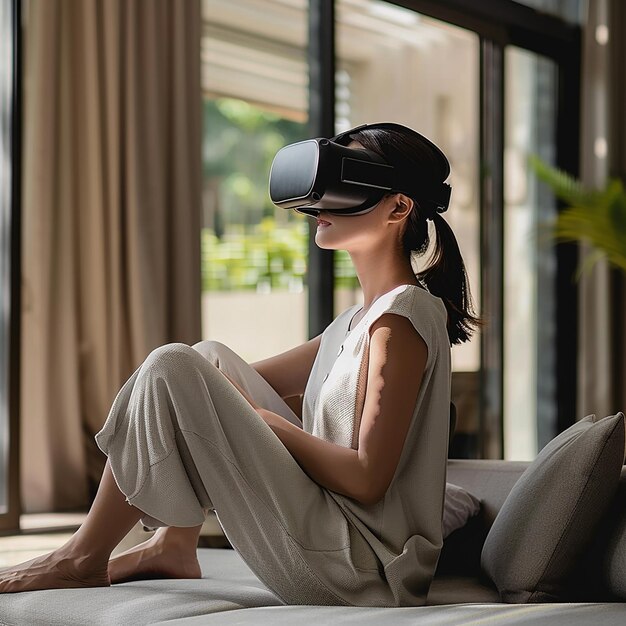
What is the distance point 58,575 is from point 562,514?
2.46 ft

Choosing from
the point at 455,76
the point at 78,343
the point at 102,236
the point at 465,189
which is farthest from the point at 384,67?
the point at 78,343

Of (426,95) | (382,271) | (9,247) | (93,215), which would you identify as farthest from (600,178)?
(382,271)

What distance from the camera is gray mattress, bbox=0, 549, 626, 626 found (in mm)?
1309

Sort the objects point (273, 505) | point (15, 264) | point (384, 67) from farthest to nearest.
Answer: point (384, 67) < point (15, 264) < point (273, 505)

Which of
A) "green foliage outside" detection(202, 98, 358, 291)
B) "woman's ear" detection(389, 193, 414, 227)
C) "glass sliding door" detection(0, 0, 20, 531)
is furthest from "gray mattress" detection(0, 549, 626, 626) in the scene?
"green foliage outside" detection(202, 98, 358, 291)

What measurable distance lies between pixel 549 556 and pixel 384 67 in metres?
3.19

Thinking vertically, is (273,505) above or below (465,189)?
below

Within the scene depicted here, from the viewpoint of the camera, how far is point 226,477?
145cm

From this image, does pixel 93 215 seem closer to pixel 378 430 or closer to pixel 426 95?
pixel 426 95

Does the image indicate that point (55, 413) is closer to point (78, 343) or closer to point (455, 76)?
point (78, 343)

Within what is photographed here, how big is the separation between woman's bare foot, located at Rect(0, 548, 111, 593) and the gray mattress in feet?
0.08

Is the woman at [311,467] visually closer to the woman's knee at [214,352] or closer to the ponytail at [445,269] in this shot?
the ponytail at [445,269]

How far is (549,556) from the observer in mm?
1521

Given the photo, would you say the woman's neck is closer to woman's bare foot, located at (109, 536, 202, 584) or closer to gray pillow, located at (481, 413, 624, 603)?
gray pillow, located at (481, 413, 624, 603)
